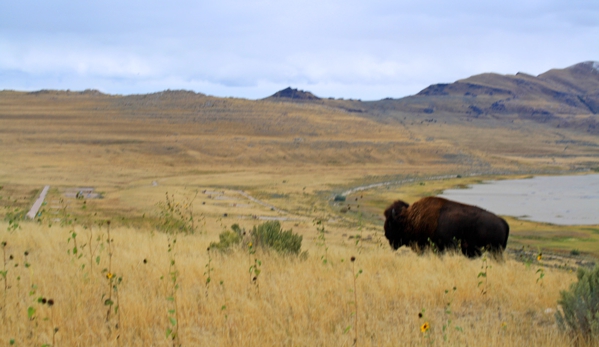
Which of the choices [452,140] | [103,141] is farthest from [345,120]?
[103,141]

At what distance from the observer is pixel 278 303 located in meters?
5.73

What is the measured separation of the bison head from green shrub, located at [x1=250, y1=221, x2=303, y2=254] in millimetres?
3078

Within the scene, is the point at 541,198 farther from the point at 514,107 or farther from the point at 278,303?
the point at 514,107

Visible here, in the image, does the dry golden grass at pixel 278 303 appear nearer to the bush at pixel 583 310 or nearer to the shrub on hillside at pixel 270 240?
the bush at pixel 583 310

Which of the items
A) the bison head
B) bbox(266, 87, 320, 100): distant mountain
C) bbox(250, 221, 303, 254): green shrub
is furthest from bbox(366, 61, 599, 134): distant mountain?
bbox(250, 221, 303, 254): green shrub

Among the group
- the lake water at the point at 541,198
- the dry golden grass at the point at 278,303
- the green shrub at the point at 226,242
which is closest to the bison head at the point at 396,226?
the dry golden grass at the point at 278,303

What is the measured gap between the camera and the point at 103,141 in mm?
73938

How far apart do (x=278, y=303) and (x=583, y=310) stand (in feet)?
9.04

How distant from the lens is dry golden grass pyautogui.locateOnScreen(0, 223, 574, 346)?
15.8 ft

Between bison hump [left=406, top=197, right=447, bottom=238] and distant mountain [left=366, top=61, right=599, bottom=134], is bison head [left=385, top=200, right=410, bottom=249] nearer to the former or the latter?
bison hump [left=406, top=197, right=447, bottom=238]

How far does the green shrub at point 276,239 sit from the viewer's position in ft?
30.1

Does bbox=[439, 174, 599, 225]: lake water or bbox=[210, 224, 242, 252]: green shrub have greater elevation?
bbox=[210, 224, 242, 252]: green shrub

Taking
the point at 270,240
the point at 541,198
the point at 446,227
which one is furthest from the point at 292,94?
the point at 270,240

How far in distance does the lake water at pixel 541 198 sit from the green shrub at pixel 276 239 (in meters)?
24.4
